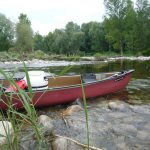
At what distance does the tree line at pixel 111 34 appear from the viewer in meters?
53.6

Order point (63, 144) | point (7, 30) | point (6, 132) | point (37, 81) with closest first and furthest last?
1. point (6, 132)
2. point (63, 144)
3. point (37, 81)
4. point (7, 30)

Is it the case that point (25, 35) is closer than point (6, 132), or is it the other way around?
point (6, 132)

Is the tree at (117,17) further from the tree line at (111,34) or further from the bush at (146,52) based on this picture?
the bush at (146,52)

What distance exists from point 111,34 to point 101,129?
4949cm

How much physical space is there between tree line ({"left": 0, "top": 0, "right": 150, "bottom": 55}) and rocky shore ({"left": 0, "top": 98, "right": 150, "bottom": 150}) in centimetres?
3608

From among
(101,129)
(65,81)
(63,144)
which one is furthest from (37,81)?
(63,144)

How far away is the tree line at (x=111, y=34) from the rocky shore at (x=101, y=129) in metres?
36.1

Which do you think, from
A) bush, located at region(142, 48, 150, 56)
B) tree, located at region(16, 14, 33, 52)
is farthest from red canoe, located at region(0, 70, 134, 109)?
tree, located at region(16, 14, 33, 52)

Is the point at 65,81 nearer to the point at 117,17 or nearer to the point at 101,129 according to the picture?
the point at 101,129

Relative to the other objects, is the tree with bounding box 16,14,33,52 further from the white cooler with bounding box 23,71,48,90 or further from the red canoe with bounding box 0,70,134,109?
the white cooler with bounding box 23,71,48,90

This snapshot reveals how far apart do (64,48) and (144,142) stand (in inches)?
2558

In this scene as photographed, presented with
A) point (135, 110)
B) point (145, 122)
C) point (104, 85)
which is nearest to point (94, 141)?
point (145, 122)

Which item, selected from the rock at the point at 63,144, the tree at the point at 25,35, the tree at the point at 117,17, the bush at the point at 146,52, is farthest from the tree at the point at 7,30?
the rock at the point at 63,144

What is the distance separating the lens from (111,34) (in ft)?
179
